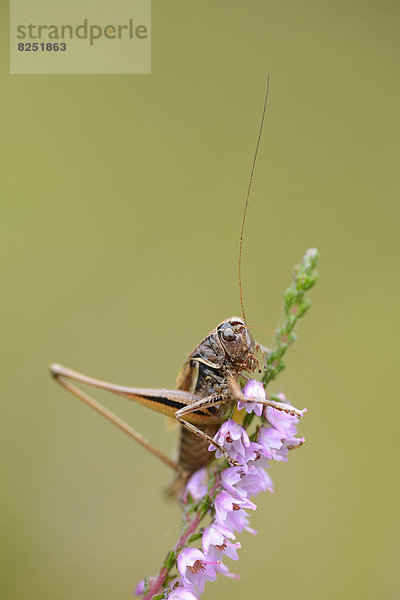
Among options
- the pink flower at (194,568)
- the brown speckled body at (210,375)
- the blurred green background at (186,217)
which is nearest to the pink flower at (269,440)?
the brown speckled body at (210,375)

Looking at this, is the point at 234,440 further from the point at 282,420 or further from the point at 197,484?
the point at 197,484

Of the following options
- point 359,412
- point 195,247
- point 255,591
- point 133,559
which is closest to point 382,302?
point 359,412

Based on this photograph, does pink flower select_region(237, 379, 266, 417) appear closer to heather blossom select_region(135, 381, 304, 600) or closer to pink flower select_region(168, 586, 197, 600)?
heather blossom select_region(135, 381, 304, 600)

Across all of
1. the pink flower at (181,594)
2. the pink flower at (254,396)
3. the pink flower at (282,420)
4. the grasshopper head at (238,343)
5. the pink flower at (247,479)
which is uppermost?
the grasshopper head at (238,343)

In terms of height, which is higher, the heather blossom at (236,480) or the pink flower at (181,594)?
the heather blossom at (236,480)

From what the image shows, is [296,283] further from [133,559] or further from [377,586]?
[133,559]

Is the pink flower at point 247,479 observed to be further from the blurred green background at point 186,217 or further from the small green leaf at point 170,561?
the blurred green background at point 186,217

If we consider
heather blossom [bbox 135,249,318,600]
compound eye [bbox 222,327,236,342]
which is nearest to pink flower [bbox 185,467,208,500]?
heather blossom [bbox 135,249,318,600]
